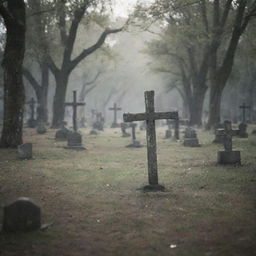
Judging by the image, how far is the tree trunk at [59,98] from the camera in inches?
999

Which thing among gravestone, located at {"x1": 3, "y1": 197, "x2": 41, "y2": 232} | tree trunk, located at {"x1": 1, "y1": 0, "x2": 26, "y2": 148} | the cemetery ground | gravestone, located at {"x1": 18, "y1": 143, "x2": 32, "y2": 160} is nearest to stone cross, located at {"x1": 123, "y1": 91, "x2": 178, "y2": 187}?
the cemetery ground

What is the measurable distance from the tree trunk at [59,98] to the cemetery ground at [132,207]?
14.4m

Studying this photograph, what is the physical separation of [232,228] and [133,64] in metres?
59.7

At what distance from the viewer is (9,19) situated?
13.5 m

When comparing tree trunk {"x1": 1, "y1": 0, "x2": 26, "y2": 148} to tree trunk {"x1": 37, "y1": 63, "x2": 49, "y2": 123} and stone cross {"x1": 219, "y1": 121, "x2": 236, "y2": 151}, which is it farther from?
tree trunk {"x1": 37, "y1": 63, "x2": 49, "y2": 123}

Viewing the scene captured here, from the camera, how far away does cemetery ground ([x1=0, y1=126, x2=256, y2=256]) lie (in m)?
4.67

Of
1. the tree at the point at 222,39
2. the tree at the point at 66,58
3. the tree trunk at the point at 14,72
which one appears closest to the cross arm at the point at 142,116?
the tree trunk at the point at 14,72

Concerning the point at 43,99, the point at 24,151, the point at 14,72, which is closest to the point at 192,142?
the point at 24,151

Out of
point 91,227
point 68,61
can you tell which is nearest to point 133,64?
point 68,61

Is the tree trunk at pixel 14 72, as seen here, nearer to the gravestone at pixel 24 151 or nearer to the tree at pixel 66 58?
the gravestone at pixel 24 151

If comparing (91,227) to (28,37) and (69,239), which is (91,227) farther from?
(28,37)

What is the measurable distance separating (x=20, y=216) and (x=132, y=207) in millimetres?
2149

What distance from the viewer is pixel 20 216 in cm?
513

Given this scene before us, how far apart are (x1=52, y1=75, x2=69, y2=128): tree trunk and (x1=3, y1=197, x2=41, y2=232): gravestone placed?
65.7ft
